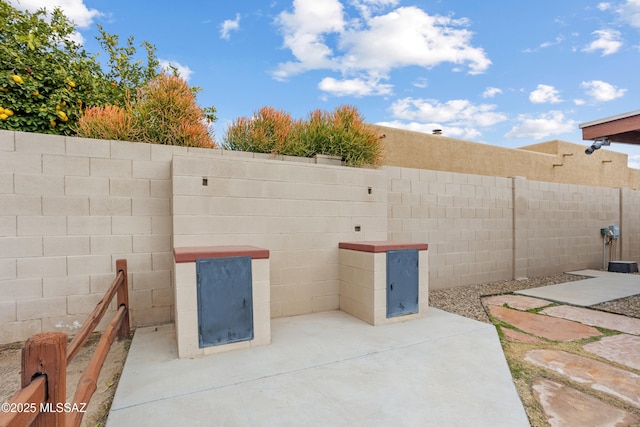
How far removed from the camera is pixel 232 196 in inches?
158

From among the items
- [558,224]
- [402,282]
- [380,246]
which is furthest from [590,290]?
[380,246]

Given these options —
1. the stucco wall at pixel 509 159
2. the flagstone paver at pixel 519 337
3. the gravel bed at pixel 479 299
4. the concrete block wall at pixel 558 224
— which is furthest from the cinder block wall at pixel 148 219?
the concrete block wall at pixel 558 224

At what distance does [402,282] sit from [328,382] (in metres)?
1.91

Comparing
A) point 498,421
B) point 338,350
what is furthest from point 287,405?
point 498,421

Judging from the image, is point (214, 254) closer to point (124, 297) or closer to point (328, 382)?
point (124, 297)

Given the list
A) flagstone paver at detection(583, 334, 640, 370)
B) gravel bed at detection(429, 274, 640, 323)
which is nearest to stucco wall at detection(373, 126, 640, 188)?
gravel bed at detection(429, 274, 640, 323)

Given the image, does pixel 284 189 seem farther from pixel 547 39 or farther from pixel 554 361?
pixel 547 39

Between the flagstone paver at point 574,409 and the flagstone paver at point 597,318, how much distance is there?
7.64 ft

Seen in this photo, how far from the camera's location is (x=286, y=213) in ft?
14.2

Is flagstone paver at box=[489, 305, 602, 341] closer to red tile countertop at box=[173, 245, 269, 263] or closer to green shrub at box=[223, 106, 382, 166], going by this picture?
green shrub at box=[223, 106, 382, 166]

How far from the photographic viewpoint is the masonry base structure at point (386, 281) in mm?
3936

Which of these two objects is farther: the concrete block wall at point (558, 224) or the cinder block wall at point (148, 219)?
the concrete block wall at point (558, 224)

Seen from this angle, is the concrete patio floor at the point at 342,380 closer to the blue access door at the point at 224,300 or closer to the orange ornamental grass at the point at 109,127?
the blue access door at the point at 224,300

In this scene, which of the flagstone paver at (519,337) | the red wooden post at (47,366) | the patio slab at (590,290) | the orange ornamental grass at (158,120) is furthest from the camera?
the patio slab at (590,290)
